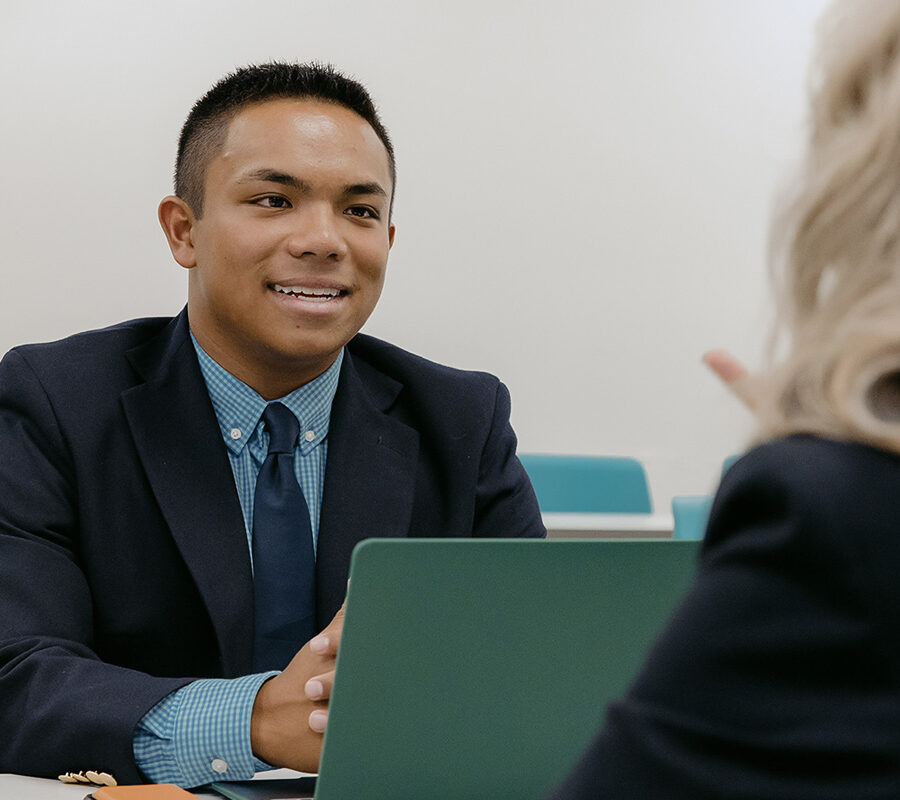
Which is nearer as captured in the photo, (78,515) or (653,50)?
(78,515)

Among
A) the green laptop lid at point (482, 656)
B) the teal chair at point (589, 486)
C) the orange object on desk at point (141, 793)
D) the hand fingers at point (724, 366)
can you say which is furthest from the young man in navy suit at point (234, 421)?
the teal chair at point (589, 486)

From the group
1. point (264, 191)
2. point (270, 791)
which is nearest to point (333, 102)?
point (264, 191)

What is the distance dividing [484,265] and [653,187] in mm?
672

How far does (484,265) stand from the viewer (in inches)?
149

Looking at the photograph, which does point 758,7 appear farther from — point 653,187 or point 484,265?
point 484,265

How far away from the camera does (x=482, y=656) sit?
0.77m

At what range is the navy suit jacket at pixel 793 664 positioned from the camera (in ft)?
1.33

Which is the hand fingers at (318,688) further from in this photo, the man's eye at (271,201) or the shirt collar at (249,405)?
the man's eye at (271,201)

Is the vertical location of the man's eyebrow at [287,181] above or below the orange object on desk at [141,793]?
above

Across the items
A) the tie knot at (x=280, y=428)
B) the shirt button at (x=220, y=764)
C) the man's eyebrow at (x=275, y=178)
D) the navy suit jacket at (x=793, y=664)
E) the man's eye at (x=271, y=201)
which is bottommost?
the shirt button at (x=220, y=764)

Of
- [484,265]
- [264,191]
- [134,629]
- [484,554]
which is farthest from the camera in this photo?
[484,265]

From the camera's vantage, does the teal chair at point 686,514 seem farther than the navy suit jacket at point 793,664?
Yes

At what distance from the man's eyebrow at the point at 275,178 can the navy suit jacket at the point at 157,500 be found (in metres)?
0.23

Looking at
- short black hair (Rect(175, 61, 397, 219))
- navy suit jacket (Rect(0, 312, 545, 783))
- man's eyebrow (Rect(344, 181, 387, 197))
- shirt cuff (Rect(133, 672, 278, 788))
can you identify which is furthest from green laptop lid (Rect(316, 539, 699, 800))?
short black hair (Rect(175, 61, 397, 219))
